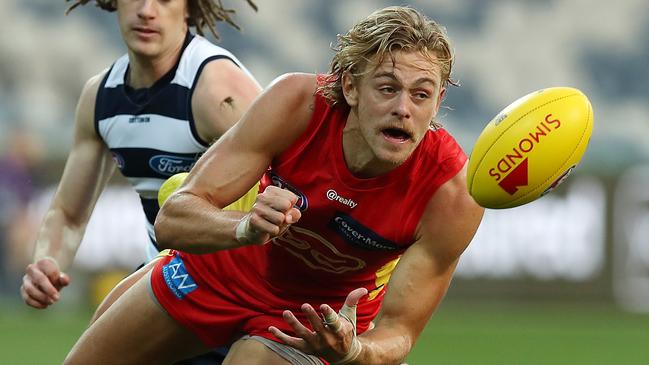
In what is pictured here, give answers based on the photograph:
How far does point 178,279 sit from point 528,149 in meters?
1.58

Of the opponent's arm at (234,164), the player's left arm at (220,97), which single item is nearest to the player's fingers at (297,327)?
the opponent's arm at (234,164)

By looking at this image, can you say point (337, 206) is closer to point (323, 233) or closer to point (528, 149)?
point (323, 233)

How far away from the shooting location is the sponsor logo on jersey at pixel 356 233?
4992mm

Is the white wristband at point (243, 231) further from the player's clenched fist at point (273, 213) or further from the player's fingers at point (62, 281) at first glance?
the player's fingers at point (62, 281)

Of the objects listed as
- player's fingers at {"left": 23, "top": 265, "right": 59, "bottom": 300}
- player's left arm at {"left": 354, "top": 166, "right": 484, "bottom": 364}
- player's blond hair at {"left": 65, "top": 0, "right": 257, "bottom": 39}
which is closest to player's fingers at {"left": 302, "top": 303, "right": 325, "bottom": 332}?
player's left arm at {"left": 354, "top": 166, "right": 484, "bottom": 364}

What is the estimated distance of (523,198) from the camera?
4750 millimetres

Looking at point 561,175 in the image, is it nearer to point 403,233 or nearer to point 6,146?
point 403,233

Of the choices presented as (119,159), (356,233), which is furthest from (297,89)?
(119,159)

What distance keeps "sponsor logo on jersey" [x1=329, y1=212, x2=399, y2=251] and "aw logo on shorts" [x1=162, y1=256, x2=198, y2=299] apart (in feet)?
2.26

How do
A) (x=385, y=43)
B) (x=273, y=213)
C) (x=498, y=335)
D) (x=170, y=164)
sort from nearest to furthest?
(x=273, y=213), (x=385, y=43), (x=170, y=164), (x=498, y=335)

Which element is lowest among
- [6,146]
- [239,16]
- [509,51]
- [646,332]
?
[6,146]

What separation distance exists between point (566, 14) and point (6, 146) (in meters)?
7.22

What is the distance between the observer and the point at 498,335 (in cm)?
1249

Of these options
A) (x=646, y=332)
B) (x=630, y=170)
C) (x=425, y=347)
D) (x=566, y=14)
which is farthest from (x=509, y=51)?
(x=425, y=347)
